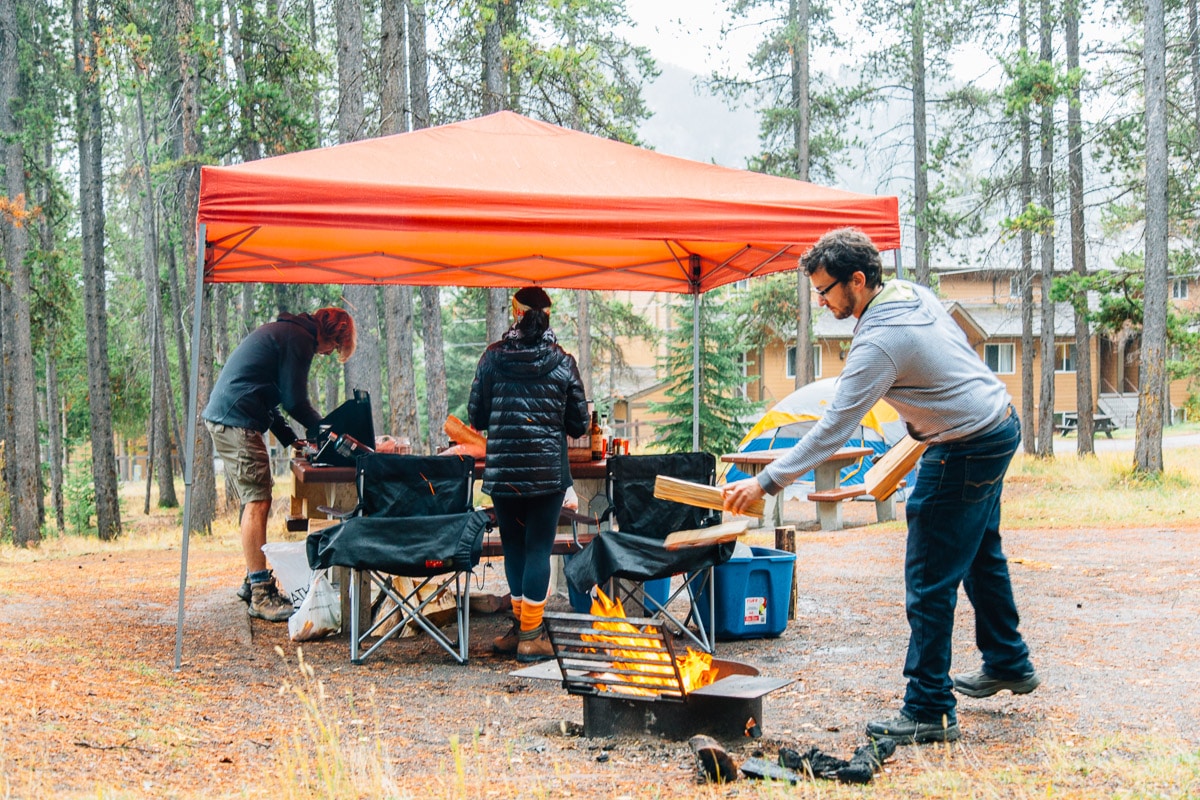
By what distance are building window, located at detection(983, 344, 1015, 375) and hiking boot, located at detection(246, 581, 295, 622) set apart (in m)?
30.9

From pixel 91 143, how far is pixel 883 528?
14.8 meters

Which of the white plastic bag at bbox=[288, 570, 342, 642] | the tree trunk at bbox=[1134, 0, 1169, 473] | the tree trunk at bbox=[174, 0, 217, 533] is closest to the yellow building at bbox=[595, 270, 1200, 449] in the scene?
the tree trunk at bbox=[174, 0, 217, 533]

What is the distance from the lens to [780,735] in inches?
145

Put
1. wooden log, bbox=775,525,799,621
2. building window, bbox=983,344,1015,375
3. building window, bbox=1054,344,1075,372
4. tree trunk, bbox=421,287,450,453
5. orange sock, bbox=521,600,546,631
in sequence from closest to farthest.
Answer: orange sock, bbox=521,600,546,631
wooden log, bbox=775,525,799,621
tree trunk, bbox=421,287,450,453
building window, bbox=983,344,1015,375
building window, bbox=1054,344,1075,372

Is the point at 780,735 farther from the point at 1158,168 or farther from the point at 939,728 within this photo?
the point at 1158,168

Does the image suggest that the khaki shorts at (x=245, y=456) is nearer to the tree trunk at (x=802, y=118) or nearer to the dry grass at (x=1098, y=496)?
the dry grass at (x=1098, y=496)

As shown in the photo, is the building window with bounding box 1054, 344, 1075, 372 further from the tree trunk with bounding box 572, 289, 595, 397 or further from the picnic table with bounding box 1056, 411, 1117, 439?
the tree trunk with bounding box 572, 289, 595, 397

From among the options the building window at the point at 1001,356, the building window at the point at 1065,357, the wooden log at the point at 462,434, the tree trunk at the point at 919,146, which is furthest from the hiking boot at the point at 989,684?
the building window at the point at 1065,357

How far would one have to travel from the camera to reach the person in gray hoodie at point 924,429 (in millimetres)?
3273

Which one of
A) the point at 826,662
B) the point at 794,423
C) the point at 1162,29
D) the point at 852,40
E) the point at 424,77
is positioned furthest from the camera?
the point at 852,40

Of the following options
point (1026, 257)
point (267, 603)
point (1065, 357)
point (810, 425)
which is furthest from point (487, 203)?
point (1065, 357)

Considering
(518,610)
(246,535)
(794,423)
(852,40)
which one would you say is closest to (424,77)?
(794,423)

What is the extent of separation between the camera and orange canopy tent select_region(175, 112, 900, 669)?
4695 mm

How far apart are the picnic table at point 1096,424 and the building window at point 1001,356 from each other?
7.22 feet
